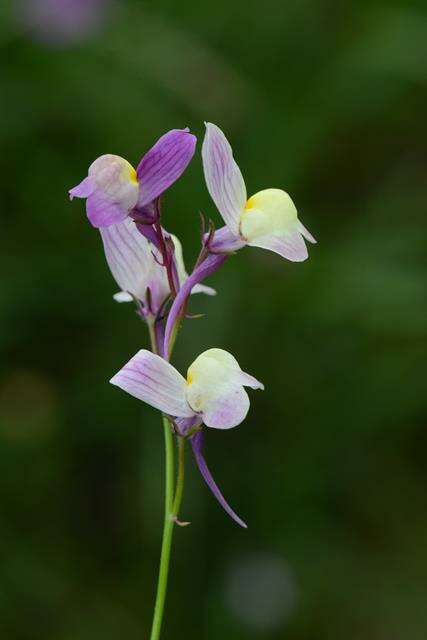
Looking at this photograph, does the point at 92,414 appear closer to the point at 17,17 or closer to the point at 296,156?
the point at 296,156

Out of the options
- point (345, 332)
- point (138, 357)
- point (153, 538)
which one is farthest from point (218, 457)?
point (138, 357)

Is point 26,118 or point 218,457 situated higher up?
point 26,118

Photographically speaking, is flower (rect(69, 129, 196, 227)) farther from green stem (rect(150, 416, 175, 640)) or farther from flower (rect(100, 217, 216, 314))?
green stem (rect(150, 416, 175, 640))

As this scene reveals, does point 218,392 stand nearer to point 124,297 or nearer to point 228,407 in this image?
point 228,407

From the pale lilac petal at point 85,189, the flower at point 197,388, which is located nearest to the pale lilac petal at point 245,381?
the flower at point 197,388

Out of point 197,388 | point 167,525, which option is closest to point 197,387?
point 197,388

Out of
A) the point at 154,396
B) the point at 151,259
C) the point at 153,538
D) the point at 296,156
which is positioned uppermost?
the point at 296,156

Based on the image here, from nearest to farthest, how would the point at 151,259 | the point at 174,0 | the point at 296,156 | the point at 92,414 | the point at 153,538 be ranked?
the point at 151,259, the point at 153,538, the point at 92,414, the point at 296,156, the point at 174,0

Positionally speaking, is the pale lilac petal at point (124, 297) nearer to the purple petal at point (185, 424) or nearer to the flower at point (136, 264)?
the flower at point (136, 264)
